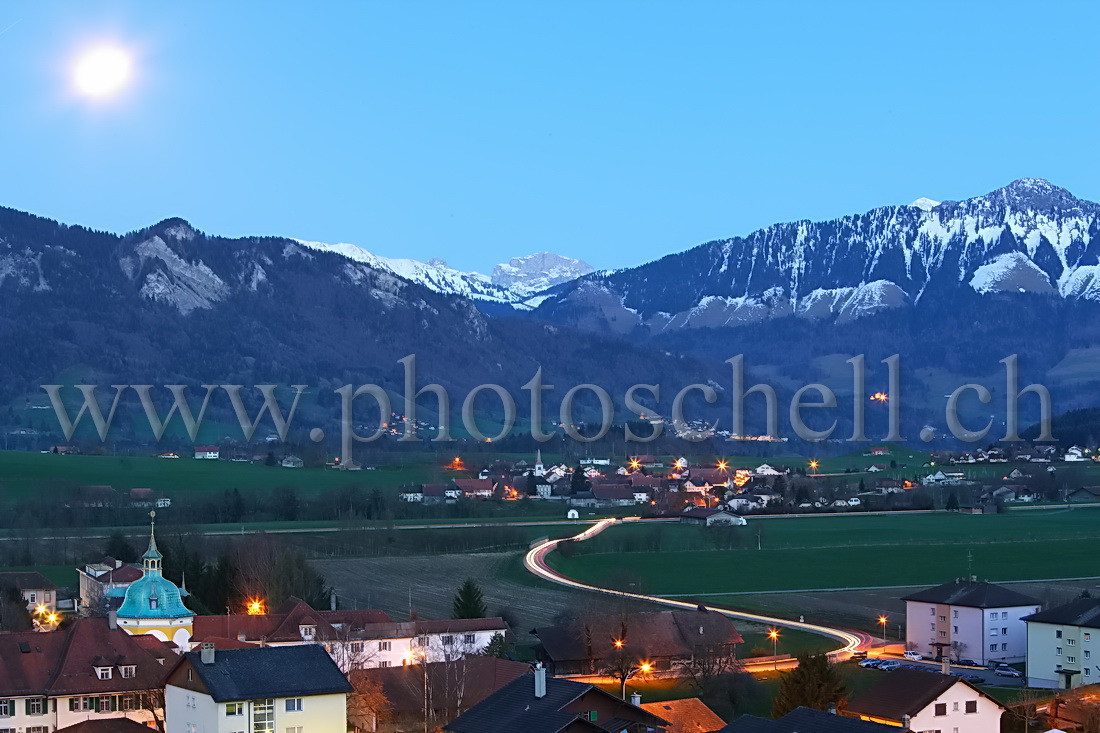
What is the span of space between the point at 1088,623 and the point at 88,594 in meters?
35.8

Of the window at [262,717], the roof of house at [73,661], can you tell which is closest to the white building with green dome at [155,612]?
the roof of house at [73,661]

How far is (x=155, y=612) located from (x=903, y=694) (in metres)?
22.9

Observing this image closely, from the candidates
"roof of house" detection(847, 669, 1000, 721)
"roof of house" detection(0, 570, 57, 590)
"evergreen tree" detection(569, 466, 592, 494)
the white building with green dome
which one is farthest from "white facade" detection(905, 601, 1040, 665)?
"evergreen tree" detection(569, 466, 592, 494)

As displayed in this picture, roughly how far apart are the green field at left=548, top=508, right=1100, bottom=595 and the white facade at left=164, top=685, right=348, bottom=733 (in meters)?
32.9

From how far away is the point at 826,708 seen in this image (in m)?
37.8

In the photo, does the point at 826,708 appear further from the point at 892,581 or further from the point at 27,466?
the point at 27,466

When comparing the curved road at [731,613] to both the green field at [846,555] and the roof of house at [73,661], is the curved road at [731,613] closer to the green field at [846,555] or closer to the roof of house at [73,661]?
the green field at [846,555]

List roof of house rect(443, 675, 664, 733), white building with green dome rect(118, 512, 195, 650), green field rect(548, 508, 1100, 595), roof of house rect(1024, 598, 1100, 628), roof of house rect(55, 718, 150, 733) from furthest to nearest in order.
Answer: green field rect(548, 508, 1100, 595), roof of house rect(1024, 598, 1100, 628), white building with green dome rect(118, 512, 195, 650), roof of house rect(55, 718, 150, 733), roof of house rect(443, 675, 664, 733)

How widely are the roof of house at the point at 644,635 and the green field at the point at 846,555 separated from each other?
14819 millimetres

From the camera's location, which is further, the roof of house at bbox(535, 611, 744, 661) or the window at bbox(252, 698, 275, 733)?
the roof of house at bbox(535, 611, 744, 661)

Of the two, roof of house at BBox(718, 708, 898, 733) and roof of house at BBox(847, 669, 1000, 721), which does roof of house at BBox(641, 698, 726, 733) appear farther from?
roof of house at BBox(718, 708, 898, 733)

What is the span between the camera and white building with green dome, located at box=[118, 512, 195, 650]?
A: 5053 centimetres

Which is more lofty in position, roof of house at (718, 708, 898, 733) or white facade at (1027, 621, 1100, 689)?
roof of house at (718, 708, 898, 733)

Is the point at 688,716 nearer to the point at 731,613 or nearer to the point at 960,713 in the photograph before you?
the point at 960,713
